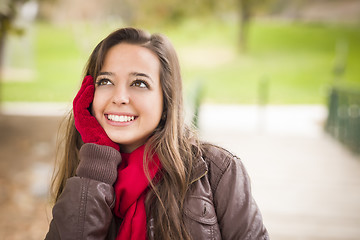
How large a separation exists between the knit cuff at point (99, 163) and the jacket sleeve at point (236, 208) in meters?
0.31

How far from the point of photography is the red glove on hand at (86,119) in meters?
1.34

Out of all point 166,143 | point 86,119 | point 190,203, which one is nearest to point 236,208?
point 190,203

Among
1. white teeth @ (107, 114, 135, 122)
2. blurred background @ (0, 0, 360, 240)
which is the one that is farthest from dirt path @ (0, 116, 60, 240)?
white teeth @ (107, 114, 135, 122)

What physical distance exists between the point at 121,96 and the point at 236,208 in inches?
18.5

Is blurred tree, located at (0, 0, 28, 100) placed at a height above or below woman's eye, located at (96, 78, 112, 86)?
above

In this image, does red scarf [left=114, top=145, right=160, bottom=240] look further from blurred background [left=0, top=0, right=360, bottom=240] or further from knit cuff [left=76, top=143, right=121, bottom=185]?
blurred background [left=0, top=0, right=360, bottom=240]

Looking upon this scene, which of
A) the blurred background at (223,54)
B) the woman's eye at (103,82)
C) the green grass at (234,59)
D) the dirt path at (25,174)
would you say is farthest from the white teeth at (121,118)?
the green grass at (234,59)

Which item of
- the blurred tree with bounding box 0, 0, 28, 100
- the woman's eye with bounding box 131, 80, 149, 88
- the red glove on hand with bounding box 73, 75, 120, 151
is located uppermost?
Result: the blurred tree with bounding box 0, 0, 28, 100

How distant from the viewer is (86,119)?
1352mm

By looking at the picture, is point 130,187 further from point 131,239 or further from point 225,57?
point 225,57

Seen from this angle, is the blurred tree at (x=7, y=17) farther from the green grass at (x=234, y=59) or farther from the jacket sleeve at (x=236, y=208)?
the green grass at (x=234, y=59)

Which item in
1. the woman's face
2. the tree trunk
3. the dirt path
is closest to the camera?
the woman's face

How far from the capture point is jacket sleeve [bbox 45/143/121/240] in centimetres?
118

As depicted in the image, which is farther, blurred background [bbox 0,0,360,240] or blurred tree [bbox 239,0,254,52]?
blurred tree [bbox 239,0,254,52]
